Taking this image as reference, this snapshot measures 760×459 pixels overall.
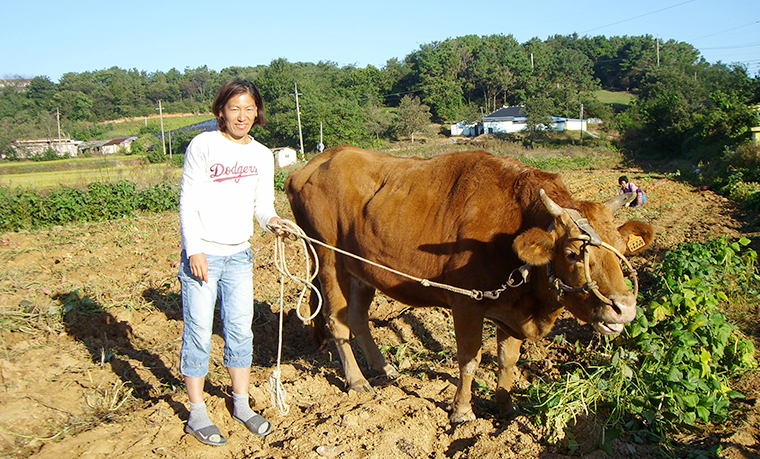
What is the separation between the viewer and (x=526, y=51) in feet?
368

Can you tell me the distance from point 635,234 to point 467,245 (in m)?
1.25

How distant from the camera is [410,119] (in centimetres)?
6222

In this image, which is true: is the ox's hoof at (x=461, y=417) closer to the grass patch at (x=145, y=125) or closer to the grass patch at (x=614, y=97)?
the grass patch at (x=145, y=125)

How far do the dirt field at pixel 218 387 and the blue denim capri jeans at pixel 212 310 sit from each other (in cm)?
59

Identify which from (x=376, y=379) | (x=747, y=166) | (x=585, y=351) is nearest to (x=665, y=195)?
(x=747, y=166)

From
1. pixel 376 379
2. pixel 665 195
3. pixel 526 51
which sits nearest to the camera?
pixel 376 379

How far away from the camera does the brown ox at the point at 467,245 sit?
3.51m

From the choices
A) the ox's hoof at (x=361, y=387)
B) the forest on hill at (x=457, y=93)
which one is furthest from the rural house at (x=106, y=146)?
the ox's hoof at (x=361, y=387)

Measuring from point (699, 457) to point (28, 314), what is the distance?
7.03m

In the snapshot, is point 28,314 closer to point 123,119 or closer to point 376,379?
point 376,379

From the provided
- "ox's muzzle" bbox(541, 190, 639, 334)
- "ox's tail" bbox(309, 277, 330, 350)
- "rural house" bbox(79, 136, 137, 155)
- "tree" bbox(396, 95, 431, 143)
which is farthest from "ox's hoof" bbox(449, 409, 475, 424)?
"rural house" bbox(79, 136, 137, 155)

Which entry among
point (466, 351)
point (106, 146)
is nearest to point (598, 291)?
point (466, 351)

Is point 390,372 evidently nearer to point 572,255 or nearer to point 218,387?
point 218,387

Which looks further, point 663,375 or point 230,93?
point 663,375
